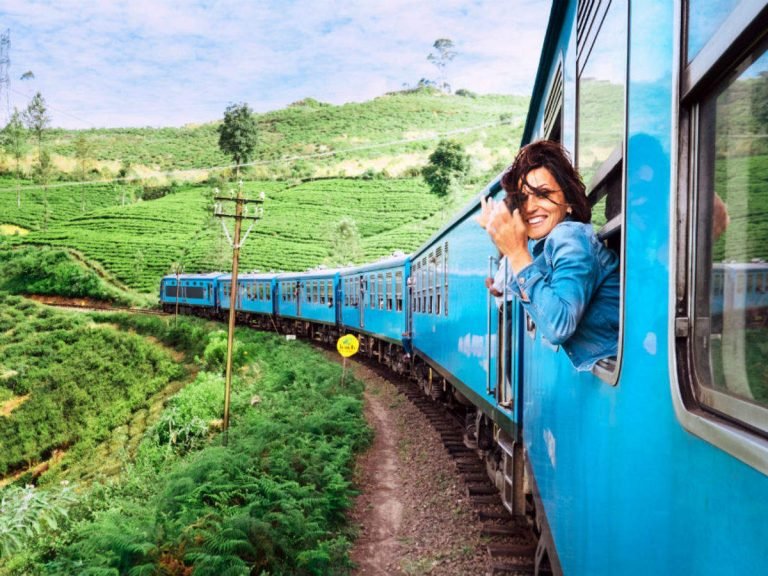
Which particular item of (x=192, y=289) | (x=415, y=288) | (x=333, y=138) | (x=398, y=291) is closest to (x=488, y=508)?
(x=415, y=288)

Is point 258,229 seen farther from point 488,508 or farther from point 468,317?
point 488,508

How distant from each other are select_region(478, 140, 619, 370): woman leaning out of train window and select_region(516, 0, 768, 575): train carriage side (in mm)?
96

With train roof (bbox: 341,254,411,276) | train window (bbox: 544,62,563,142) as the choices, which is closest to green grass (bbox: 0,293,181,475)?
train roof (bbox: 341,254,411,276)

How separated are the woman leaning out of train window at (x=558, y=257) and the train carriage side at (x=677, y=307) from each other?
10 centimetres

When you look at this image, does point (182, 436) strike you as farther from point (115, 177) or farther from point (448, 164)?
point (115, 177)

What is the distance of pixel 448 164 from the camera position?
63.6 metres

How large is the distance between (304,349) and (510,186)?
22093 millimetres

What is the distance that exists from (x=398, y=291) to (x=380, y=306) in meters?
2.22

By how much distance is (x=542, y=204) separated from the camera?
2.23m

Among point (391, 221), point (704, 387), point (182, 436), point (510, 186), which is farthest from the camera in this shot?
point (391, 221)

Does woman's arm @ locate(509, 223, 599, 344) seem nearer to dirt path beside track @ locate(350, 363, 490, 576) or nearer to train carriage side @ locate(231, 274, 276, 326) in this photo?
dirt path beside track @ locate(350, 363, 490, 576)

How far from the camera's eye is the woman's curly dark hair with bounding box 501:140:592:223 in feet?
7.22

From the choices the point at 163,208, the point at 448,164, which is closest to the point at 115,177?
the point at 163,208

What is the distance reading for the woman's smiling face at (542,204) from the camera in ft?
7.27
